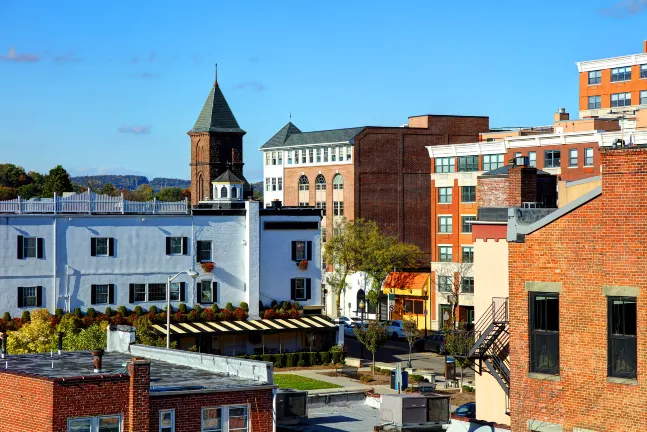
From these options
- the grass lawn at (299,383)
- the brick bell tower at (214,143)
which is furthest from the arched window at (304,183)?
the grass lawn at (299,383)

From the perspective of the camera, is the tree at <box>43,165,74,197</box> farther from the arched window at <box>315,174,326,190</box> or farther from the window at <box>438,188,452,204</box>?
the window at <box>438,188,452,204</box>

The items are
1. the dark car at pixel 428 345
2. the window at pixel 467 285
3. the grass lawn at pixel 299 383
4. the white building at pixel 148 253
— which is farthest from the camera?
the window at pixel 467 285

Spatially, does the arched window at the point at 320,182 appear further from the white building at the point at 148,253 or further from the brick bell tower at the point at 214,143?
the white building at the point at 148,253

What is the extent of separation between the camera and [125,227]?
76.0m

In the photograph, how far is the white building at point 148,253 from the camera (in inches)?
2844

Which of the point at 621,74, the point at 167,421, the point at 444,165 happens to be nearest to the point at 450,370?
the point at 444,165

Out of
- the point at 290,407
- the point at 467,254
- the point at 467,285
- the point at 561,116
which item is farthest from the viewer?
the point at 561,116

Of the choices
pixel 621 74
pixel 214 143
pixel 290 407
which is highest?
pixel 621 74

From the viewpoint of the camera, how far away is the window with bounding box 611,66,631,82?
12175cm

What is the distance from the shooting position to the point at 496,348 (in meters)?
30.8

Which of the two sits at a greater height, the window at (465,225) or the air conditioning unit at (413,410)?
the window at (465,225)

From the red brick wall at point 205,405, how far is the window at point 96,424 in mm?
1184

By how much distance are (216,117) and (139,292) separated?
59020 mm

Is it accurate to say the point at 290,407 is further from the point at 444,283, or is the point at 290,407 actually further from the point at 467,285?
the point at 444,283
